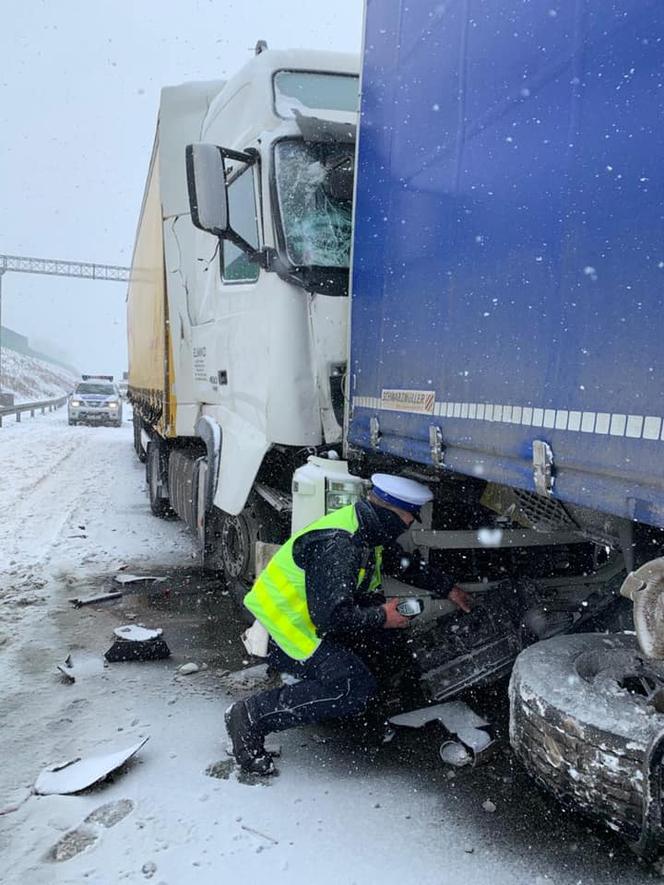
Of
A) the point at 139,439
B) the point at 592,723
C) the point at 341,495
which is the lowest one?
the point at 139,439

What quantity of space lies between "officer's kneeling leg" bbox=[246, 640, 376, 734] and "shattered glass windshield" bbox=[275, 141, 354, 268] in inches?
89.4

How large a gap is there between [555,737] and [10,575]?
5.36m

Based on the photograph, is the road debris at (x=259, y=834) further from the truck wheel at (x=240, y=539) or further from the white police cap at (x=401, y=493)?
the truck wheel at (x=240, y=539)

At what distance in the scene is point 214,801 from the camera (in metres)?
3.00

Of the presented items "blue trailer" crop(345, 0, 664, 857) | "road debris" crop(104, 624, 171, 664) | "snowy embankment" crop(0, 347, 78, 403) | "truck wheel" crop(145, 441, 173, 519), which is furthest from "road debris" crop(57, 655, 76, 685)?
"snowy embankment" crop(0, 347, 78, 403)

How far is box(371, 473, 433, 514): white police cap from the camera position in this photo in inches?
129

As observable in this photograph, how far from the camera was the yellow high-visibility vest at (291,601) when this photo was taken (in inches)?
132

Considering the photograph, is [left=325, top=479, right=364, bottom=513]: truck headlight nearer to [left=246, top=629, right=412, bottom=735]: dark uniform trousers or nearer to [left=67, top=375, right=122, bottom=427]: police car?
[left=246, top=629, right=412, bottom=735]: dark uniform trousers

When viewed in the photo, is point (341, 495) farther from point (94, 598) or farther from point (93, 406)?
point (93, 406)

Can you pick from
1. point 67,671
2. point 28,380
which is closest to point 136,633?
point 67,671

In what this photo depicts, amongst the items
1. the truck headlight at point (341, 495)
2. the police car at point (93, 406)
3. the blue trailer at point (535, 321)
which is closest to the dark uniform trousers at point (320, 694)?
the blue trailer at point (535, 321)

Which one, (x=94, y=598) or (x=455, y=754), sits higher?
(x=455, y=754)

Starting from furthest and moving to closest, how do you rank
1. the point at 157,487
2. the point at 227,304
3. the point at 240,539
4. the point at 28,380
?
the point at 28,380
the point at 157,487
the point at 240,539
the point at 227,304

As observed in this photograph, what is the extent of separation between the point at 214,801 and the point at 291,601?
86 cm
